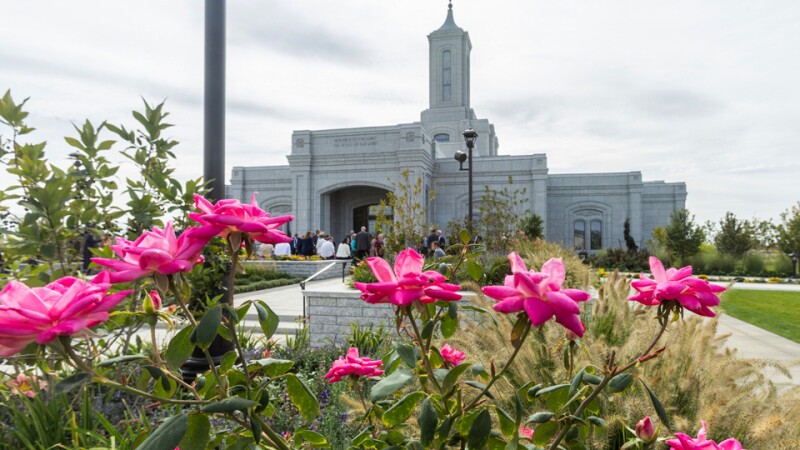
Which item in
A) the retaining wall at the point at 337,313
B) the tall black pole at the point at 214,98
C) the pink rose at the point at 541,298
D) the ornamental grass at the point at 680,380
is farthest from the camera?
the retaining wall at the point at 337,313

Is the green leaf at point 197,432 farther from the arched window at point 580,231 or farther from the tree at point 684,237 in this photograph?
the arched window at point 580,231

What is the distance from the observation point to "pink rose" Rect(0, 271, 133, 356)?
3.03ft

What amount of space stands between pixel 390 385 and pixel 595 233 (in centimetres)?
3316

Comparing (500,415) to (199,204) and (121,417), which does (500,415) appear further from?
(121,417)

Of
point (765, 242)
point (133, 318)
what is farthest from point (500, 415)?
point (765, 242)

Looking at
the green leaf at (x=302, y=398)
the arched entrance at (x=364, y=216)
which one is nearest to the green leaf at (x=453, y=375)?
the green leaf at (x=302, y=398)

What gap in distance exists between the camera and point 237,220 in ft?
3.78

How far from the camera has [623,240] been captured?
30.6 metres

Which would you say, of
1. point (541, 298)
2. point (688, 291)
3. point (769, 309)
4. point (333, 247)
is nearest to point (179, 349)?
point (541, 298)

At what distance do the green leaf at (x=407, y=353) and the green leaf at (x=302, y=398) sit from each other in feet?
0.92

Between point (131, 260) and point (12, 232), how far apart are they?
2.56 m

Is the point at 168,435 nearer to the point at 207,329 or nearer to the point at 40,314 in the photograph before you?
the point at 207,329

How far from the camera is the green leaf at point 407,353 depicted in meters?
1.23

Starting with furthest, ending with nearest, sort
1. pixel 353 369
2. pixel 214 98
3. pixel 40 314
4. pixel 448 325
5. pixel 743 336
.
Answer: pixel 743 336 < pixel 214 98 < pixel 353 369 < pixel 448 325 < pixel 40 314
